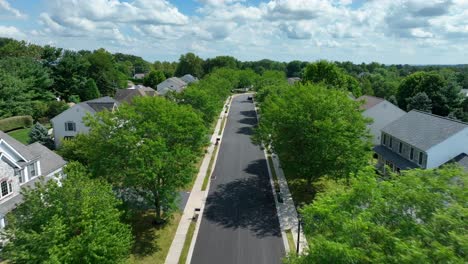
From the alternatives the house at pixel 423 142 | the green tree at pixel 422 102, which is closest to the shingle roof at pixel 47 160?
the house at pixel 423 142

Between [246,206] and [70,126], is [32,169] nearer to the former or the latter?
[246,206]

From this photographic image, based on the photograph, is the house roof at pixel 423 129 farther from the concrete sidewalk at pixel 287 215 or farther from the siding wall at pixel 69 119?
the siding wall at pixel 69 119

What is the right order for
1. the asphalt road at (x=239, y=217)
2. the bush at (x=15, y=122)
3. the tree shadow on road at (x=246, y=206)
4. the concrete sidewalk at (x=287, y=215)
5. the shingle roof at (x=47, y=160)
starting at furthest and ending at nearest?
the bush at (x=15, y=122)
the shingle roof at (x=47, y=160)
the tree shadow on road at (x=246, y=206)
the concrete sidewalk at (x=287, y=215)
the asphalt road at (x=239, y=217)

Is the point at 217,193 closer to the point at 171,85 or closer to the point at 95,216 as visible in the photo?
the point at 95,216

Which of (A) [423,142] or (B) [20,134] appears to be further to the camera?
(B) [20,134]

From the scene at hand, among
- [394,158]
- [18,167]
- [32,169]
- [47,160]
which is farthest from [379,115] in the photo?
[18,167]

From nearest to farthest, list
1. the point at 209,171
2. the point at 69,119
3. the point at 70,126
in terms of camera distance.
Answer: the point at 209,171
the point at 69,119
the point at 70,126
